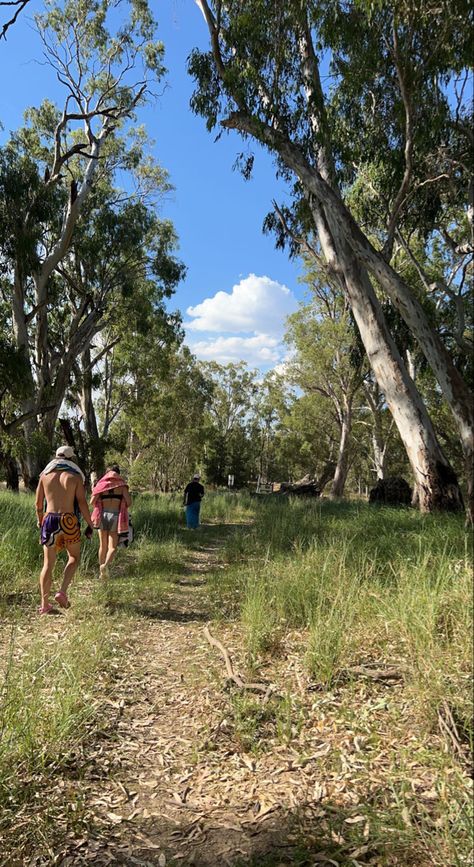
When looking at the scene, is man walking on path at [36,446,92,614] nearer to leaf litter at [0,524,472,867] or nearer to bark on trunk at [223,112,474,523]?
leaf litter at [0,524,472,867]

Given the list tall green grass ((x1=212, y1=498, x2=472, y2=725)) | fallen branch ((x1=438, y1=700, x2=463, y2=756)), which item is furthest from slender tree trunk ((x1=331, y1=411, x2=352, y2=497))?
fallen branch ((x1=438, y1=700, x2=463, y2=756))

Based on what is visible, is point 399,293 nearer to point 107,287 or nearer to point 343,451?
point 107,287

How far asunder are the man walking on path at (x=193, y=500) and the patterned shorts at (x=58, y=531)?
7370 mm

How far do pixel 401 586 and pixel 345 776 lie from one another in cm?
171

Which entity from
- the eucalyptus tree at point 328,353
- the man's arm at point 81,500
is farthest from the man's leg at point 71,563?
the eucalyptus tree at point 328,353

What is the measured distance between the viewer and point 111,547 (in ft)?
22.9

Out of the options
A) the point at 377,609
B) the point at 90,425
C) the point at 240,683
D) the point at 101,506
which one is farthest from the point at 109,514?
the point at 90,425

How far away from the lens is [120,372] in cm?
2539

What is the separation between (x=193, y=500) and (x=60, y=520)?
7633 millimetres

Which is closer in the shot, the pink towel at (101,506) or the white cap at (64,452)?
the white cap at (64,452)

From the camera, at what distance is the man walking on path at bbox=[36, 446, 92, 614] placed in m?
5.16

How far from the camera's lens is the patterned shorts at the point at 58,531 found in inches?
206

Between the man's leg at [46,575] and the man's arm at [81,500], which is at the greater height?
the man's arm at [81,500]

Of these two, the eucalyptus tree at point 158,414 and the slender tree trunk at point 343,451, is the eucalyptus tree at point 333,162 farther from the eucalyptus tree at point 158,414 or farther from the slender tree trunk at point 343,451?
the slender tree trunk at point 343,451
